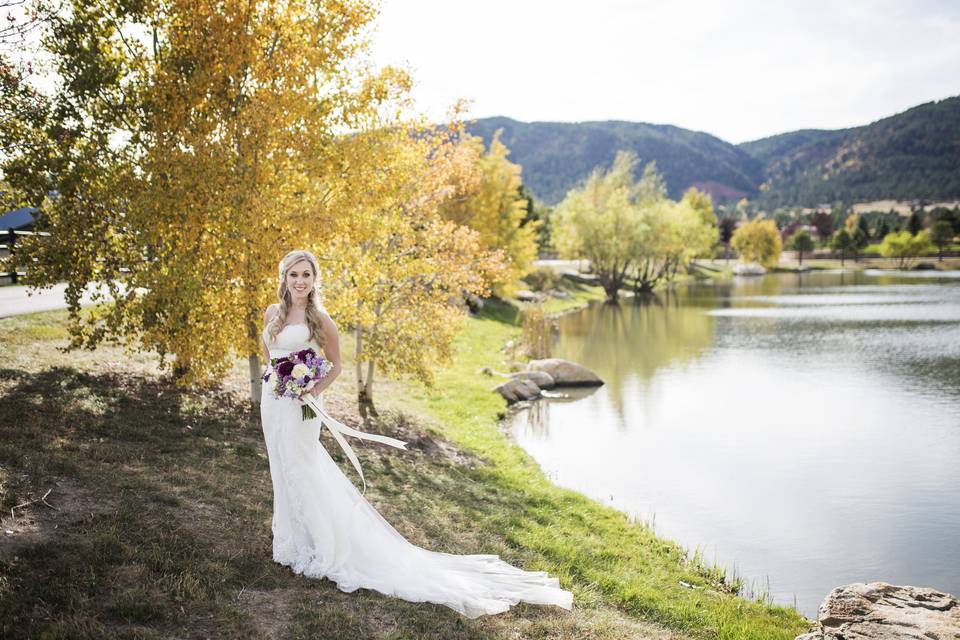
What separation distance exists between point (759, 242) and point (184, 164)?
101m

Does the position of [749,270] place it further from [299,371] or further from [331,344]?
[299,371]

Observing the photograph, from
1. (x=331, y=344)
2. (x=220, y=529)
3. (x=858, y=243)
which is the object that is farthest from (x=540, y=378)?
(x=858, y=243)

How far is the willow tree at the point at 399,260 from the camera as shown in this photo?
41.0 ft

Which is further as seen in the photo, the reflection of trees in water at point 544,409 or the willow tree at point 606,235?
the willow tree at point 606,235

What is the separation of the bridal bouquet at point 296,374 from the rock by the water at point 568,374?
56.8ft

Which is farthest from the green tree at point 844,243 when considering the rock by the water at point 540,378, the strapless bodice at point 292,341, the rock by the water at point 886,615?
the strapless bodice at point 292,341

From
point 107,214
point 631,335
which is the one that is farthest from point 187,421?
point 631,335

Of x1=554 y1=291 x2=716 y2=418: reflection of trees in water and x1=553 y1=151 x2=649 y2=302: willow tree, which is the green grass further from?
x1=553 y1=151 x2=649 y2=302: willow tree

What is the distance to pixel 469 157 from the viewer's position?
17.1 meters

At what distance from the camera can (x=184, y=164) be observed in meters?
10.4

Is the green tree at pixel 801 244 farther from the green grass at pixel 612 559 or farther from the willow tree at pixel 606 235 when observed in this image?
the green grass at pixel 612 559

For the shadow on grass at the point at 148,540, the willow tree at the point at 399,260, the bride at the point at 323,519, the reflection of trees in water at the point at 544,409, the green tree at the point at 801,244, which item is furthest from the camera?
the green tree at the point at 801,244

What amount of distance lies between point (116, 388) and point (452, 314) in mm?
6848

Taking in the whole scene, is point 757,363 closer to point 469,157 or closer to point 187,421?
point 469,157
